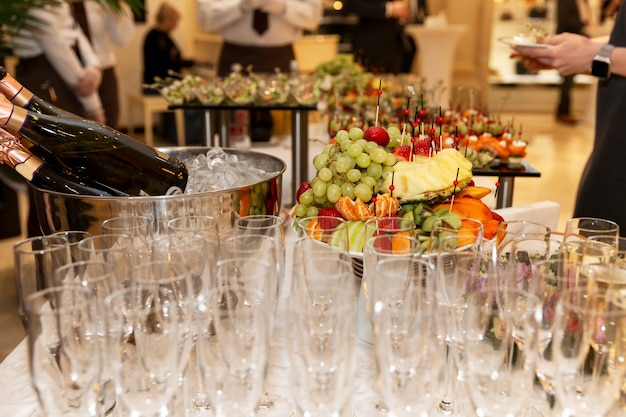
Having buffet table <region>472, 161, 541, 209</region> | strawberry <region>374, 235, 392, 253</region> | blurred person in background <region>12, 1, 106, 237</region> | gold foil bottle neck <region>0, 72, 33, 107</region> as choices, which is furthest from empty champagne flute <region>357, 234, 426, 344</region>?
blurred person in background <region>12, 1, 106, 237</region>

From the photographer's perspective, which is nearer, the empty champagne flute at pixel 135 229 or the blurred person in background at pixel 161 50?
the empty champagne flute at pixel 135 229

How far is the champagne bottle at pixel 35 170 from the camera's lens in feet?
4.09

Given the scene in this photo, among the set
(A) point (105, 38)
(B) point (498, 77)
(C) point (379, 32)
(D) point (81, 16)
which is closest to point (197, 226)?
(D) point (81, 16)

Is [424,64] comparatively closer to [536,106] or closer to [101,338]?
[536,106]

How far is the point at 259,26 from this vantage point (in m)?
3.88

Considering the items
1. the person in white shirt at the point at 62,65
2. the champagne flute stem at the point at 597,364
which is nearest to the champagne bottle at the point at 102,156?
the champagne flute stem at the point at 597,364

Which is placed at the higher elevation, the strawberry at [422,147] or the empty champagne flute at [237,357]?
the strawberry at [422,147]

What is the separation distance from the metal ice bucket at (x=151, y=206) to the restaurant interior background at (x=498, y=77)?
8.94 ft

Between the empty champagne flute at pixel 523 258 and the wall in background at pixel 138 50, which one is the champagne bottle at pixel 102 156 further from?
the wall in background at pixel 138 50

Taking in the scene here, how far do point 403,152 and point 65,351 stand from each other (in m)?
0.77

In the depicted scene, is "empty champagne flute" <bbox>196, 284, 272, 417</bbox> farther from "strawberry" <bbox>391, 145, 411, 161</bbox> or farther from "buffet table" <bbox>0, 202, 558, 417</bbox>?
"strawberry" <bbox>391, 145, 411, 161</bbox>

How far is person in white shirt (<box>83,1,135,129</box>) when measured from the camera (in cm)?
379

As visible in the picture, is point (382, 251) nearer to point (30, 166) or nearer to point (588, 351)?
point (588, 351)

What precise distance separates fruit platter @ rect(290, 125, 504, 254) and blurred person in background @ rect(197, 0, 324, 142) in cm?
251
